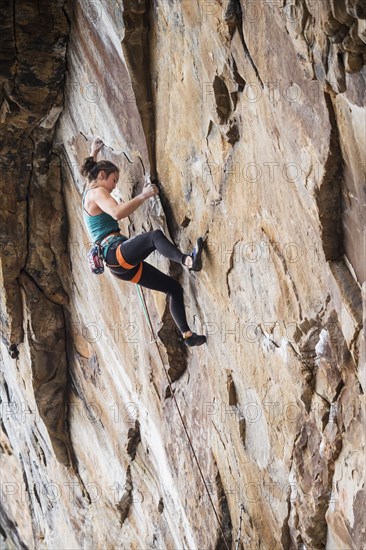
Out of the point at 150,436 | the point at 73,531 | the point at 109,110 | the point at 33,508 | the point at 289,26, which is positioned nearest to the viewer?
the point at 289,26

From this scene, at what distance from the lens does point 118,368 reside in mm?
8086

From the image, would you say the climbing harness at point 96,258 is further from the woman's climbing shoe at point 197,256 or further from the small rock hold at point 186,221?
the woman's climbing shoe at point 197,256

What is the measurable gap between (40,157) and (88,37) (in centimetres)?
182

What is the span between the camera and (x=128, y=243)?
593 centimetres

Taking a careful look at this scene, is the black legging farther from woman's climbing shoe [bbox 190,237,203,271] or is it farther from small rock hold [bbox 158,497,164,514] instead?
small rock hold [bbox 158,497,164,514]

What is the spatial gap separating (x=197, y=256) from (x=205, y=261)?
158 millimetres

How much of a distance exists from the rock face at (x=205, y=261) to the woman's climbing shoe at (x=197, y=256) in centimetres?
10

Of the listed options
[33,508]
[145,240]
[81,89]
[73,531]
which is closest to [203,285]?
[145,240]

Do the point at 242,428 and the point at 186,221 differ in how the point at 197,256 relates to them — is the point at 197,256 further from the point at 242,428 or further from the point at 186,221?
the point at 242,428

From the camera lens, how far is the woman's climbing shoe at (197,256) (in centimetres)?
575

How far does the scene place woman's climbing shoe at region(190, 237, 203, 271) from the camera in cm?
575

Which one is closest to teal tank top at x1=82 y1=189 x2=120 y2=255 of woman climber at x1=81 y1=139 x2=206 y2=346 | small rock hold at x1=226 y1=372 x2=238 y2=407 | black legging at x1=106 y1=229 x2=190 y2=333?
woman climber at x1=81 y1=139 x2=206 y2=346

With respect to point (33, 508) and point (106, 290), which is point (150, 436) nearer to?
point (106, 290)

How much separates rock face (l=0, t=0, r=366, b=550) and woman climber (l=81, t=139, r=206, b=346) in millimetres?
168
